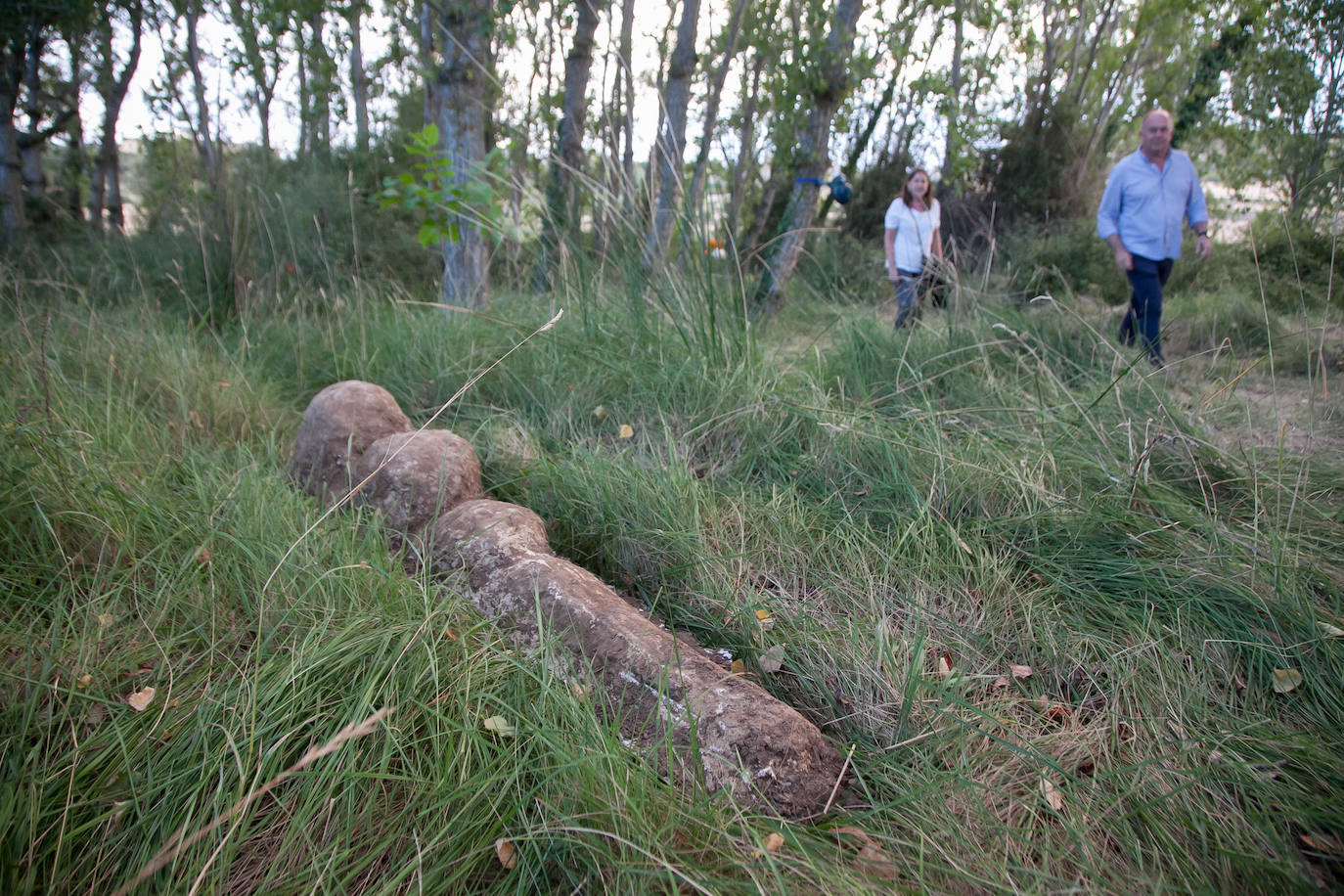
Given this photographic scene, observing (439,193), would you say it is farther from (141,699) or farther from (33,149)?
(33,149)

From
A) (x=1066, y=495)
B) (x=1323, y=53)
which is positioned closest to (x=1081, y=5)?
(x=1323, y=53)

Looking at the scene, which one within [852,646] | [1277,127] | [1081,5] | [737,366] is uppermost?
[1081,5]

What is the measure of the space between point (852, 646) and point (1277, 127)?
8.07 meters

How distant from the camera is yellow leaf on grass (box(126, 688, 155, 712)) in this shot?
5.20 ft

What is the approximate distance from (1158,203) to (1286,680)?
3577mm

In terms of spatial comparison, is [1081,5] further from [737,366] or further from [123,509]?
[123,509]

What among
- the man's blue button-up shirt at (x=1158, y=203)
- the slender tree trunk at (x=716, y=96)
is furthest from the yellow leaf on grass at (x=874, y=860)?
the man's blue button-up shirt at (x=1158, y=203)

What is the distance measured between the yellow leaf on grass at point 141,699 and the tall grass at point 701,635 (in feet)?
0.08

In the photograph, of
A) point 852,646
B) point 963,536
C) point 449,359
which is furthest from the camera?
point 449,359

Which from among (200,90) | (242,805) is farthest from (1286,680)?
(200,90)

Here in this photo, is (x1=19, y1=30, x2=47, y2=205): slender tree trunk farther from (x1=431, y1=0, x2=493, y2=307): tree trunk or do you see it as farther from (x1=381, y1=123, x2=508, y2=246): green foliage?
(x1=381, y1=123, x2=508, y2=246): green foliage

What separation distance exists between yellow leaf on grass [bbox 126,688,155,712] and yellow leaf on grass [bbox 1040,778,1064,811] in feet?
6.21

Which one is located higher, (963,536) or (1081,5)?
(1081,5)

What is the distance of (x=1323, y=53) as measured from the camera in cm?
576
